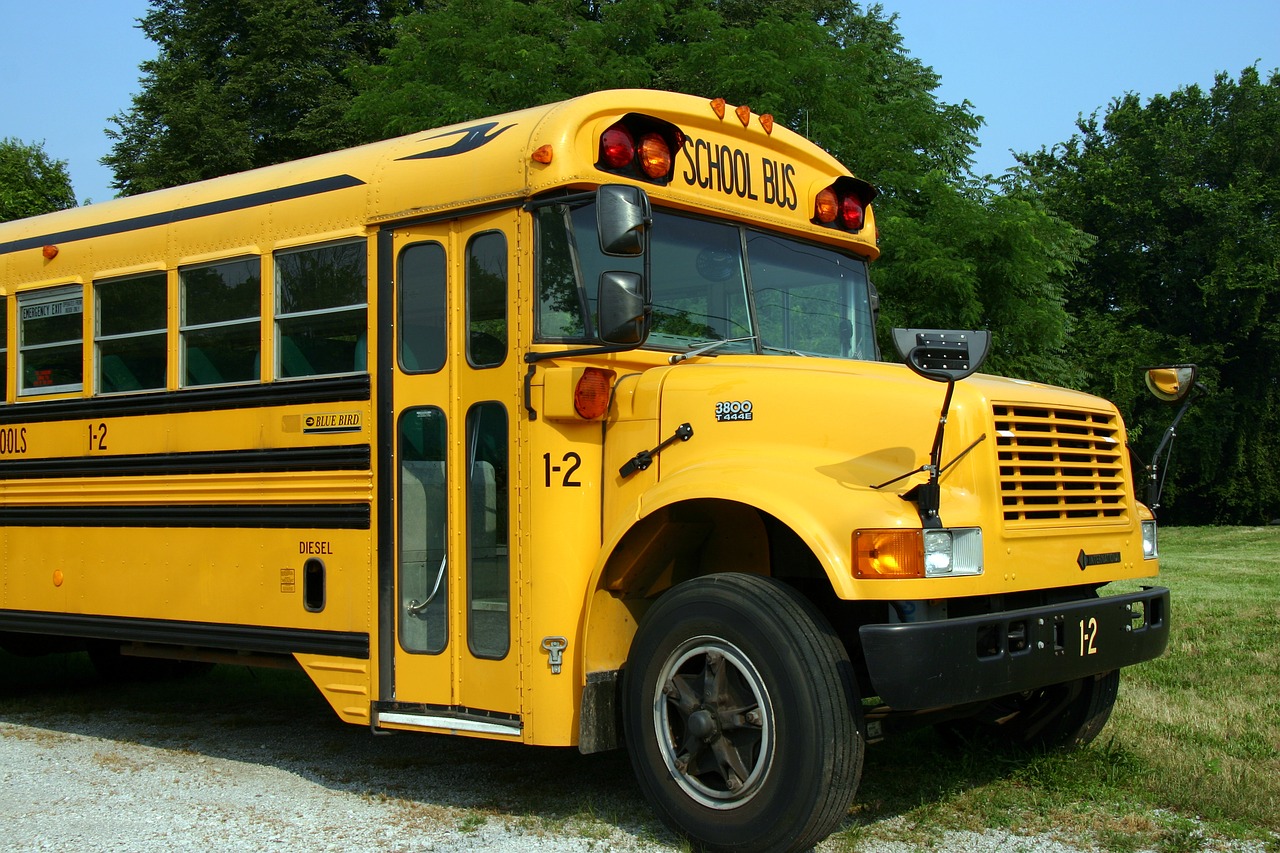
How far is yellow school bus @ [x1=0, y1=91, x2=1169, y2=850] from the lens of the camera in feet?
13.8

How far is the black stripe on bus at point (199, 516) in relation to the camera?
5492 mm

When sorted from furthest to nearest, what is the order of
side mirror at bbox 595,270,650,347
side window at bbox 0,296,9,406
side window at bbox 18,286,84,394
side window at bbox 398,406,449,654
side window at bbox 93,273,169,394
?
1. side window at bbox 0,296,9,406
2. side window at bbox 18,286,84,394
3. side window at bbox 93,273,169,394
4. side window at bbox 398,406,449,654
5. side mirror at bbox 595,270,650,347

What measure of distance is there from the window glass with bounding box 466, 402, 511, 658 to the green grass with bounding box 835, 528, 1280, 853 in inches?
57.7

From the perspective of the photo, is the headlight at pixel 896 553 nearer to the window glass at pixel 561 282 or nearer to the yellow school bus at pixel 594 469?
the yellow school bus at pixel 594 469

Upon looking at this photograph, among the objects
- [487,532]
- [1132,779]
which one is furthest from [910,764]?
[487,532]

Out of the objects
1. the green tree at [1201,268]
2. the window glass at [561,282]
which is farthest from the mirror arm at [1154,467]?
the green tree at [1201,268]

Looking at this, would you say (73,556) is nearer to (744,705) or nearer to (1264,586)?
(744,705)

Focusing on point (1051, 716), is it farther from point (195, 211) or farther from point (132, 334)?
point (132, 334)

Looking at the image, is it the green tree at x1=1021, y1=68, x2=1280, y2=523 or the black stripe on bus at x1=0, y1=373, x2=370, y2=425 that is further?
the green tree at x1=1021, y1=68, x2=1280, y2=523

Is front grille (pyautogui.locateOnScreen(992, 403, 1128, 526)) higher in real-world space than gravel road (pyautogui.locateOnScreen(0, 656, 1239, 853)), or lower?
higher

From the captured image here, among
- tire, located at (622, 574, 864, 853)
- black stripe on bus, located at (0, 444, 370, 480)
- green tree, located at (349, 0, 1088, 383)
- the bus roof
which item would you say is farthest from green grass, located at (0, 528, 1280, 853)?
green tree, located at (349, 0, 1088, 383)

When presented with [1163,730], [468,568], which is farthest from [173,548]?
[1163,730]

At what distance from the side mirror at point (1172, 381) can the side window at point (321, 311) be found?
3.15 meters

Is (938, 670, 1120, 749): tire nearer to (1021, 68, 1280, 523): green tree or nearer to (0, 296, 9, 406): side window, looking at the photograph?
(0, 296, 9, 406): side window
